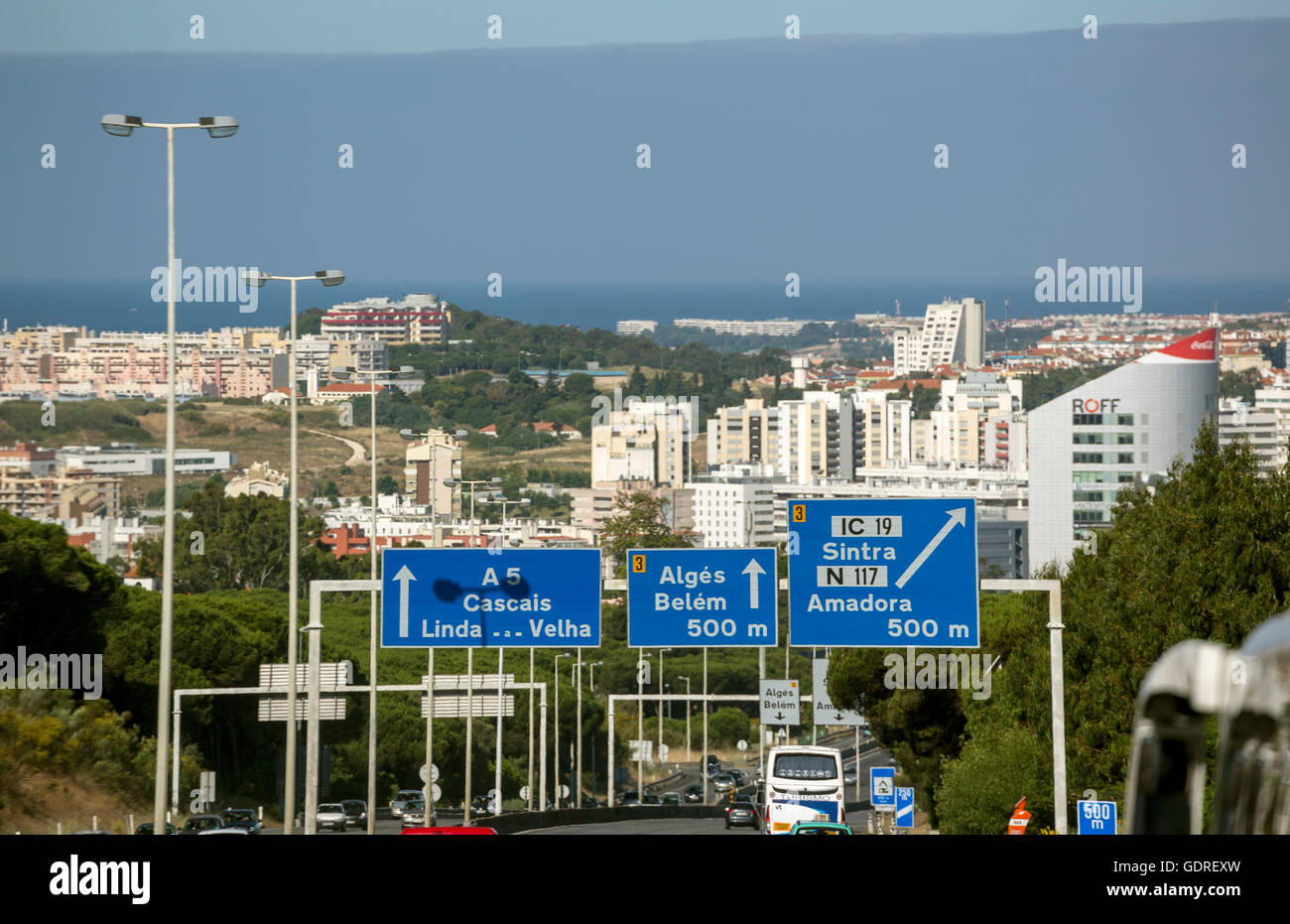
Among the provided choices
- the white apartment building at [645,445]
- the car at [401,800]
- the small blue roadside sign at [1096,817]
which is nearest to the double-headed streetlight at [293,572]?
the car at [401,800]

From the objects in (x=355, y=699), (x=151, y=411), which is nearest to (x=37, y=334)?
(x=151, y=411)

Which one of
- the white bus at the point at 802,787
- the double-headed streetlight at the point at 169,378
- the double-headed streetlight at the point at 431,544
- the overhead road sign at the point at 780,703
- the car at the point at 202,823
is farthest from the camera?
the overhead road sign at the point at 780,703

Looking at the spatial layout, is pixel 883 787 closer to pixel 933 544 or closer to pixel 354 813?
pixel 933 544

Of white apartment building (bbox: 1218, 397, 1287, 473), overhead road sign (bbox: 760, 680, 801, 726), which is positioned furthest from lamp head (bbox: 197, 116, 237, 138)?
white apartment building (bbox: 1218, 397, 1287, 473)

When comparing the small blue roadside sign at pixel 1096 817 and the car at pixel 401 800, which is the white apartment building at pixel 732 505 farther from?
the small blue roadside sign at pixel 1096 817
